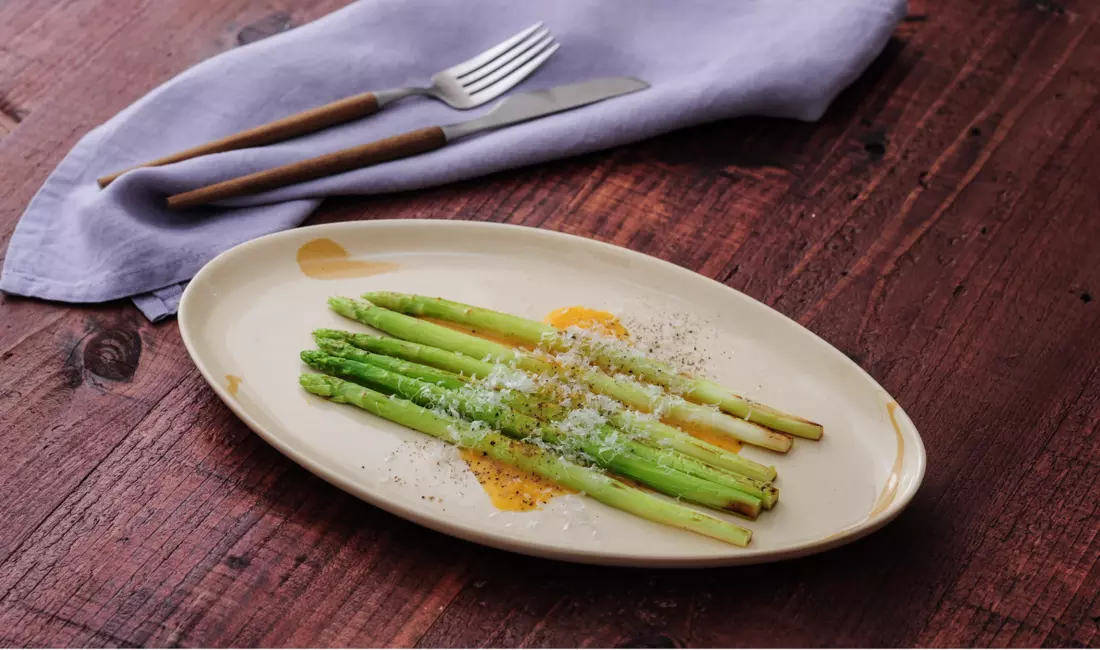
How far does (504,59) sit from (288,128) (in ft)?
1.48

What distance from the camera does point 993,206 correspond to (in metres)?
1.90

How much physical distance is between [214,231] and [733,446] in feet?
3.28

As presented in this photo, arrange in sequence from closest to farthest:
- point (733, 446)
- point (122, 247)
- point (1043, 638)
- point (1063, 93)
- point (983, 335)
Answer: point (1043, 638), point (733, 446), point (983, 335), point (122, 247), point (1063, 93)

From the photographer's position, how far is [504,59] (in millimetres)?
2113

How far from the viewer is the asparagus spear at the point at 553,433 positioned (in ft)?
4.57

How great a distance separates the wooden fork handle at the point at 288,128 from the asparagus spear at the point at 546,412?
0.52 meters

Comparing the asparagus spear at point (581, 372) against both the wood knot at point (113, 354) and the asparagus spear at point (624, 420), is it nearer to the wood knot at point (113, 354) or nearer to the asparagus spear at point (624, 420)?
the asparagus spear at point (624, 420)

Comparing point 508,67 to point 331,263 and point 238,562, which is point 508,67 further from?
point 238,562

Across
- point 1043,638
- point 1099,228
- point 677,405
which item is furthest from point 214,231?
point 1099,228

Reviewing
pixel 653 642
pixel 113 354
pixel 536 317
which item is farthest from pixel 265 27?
pixel 653 642

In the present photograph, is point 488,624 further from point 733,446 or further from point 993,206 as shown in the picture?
point 993,206

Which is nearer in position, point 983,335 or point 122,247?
point 983,335

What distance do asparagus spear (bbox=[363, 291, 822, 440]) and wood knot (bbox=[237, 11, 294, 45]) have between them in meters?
0.87

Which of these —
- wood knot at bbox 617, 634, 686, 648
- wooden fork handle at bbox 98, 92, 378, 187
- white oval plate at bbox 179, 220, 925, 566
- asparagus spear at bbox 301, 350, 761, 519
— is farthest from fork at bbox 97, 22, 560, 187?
wood knot at bbox 617, 634, 686, 648
